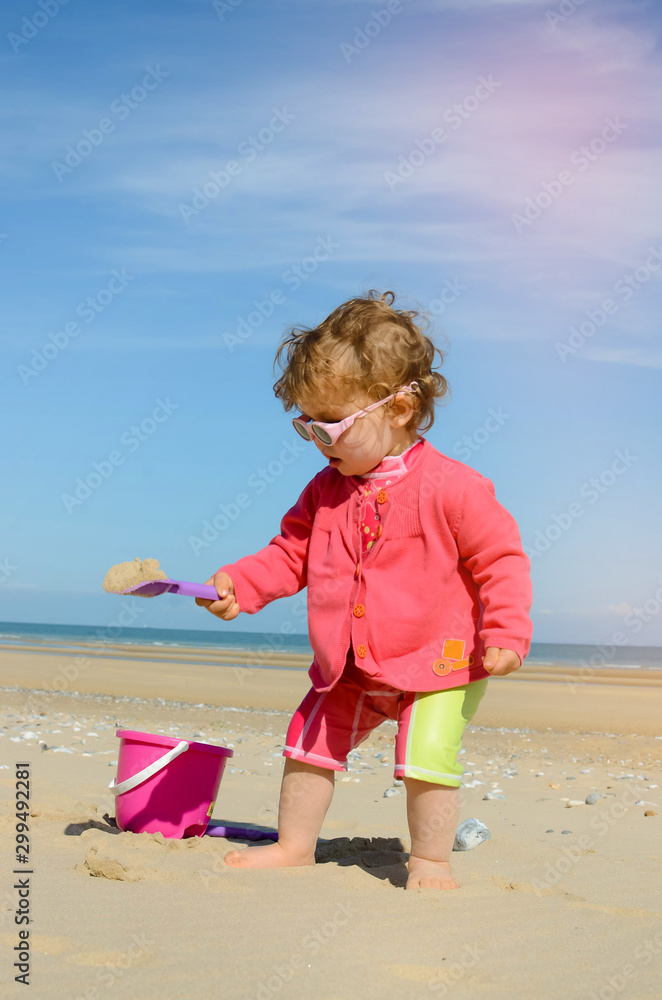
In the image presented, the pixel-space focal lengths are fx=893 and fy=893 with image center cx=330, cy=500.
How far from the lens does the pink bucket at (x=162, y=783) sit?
346 cm

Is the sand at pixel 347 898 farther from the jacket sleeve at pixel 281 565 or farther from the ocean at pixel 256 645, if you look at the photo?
the ocean at pixel 256 645

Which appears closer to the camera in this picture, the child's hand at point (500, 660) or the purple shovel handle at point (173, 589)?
the child's hand at point (500, 660)

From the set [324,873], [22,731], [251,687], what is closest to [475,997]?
[324,873]

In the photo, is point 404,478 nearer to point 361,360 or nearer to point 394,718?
point 361,360

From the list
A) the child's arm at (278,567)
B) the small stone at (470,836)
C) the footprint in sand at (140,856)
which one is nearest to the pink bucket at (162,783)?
the footprint in sand at (140,856)

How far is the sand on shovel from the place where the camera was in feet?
10.4

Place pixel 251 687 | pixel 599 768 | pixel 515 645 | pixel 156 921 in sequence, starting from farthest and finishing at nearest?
pixel 251 687 < pixel 599 768 < pixel 515 645 < pixel 156 921

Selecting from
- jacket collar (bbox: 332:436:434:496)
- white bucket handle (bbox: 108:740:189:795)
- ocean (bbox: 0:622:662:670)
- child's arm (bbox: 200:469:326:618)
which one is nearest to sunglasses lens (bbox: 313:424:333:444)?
jacket collar (bbox: 332:436:434:496)

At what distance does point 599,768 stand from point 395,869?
398 centimetres

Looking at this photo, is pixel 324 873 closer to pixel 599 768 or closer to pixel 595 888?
pixel 595 888

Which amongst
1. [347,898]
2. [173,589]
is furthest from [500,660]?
[173,589]

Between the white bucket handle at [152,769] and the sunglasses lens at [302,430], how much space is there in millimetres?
1242

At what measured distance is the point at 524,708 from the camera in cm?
1282

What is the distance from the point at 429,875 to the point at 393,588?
3.15ft
